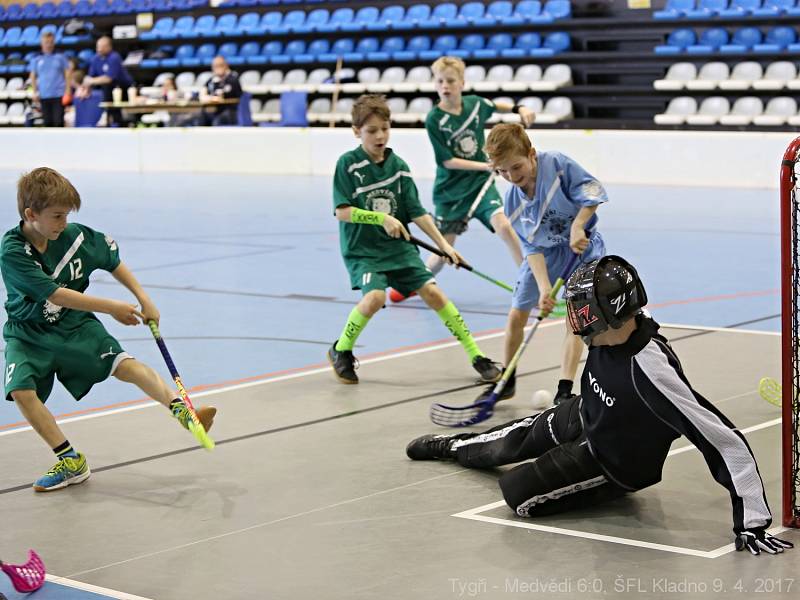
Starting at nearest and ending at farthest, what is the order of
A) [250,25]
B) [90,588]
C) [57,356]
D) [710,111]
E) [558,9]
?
[90,588], [57,356], [710,111], [558,9], [250,25]

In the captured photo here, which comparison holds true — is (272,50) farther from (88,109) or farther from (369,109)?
(369,109)

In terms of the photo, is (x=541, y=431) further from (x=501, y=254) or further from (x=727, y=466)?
(x=501, y=254)

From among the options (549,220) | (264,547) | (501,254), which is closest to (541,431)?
(264,547)

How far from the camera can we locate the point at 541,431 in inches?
151

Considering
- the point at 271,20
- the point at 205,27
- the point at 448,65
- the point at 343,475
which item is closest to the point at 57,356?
the point at 343,475

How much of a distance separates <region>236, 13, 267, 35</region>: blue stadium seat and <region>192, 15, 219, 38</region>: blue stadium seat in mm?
483

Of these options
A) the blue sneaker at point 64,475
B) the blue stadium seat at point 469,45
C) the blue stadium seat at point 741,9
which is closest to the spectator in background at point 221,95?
the blue stadium seat at point 469,45

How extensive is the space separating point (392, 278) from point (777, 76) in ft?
37.5

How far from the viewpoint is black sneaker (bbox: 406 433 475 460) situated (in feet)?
13.7

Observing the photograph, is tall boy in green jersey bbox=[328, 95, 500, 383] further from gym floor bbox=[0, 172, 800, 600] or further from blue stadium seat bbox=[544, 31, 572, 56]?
blue stadium seat bbox=[544, 31, 572, 56]

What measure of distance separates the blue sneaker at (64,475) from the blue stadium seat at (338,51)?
1694 cm

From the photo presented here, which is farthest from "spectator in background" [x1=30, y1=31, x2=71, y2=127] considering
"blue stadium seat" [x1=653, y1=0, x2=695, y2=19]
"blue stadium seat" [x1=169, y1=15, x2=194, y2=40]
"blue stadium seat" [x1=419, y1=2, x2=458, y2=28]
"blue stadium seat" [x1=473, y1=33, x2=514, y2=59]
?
"blue stadium seat" [x1=653, y1=0, x2=695, y2=19]

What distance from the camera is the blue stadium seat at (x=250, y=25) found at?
2180cm

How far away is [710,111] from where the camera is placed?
16.1m
